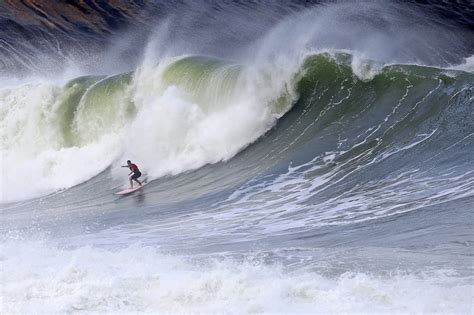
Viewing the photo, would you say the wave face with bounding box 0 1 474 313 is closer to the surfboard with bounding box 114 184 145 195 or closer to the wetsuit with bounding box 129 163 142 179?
the surfboard with bounding box 114 184 145 195

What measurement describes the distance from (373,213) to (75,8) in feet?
79.0

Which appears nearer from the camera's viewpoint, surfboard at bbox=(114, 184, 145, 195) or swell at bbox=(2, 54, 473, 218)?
swell at bbox=(2, 54, 473, 218)

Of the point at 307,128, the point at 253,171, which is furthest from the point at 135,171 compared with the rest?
the point at 307,128

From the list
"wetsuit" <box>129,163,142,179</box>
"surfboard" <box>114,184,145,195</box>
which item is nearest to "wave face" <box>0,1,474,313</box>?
"surfboard" <box>114,184,145,195</box>

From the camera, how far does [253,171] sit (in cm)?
1268

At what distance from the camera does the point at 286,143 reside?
13805 mm

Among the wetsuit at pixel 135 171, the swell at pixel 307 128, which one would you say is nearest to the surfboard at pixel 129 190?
the wetsuit at pixel 135 171

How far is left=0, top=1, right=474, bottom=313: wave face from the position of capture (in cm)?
A: 595

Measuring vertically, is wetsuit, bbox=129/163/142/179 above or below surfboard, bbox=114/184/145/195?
above

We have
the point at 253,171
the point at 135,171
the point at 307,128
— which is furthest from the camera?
the point at 307,128

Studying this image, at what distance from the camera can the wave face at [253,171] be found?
19.5 ft

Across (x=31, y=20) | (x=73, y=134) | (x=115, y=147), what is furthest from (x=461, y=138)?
(x=31, y=20)

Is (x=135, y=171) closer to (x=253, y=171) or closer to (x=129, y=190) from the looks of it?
(x=129, y=190)

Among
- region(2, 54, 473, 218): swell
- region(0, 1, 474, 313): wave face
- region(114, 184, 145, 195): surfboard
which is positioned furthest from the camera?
region(114, 184, 145, 195): surfboard
